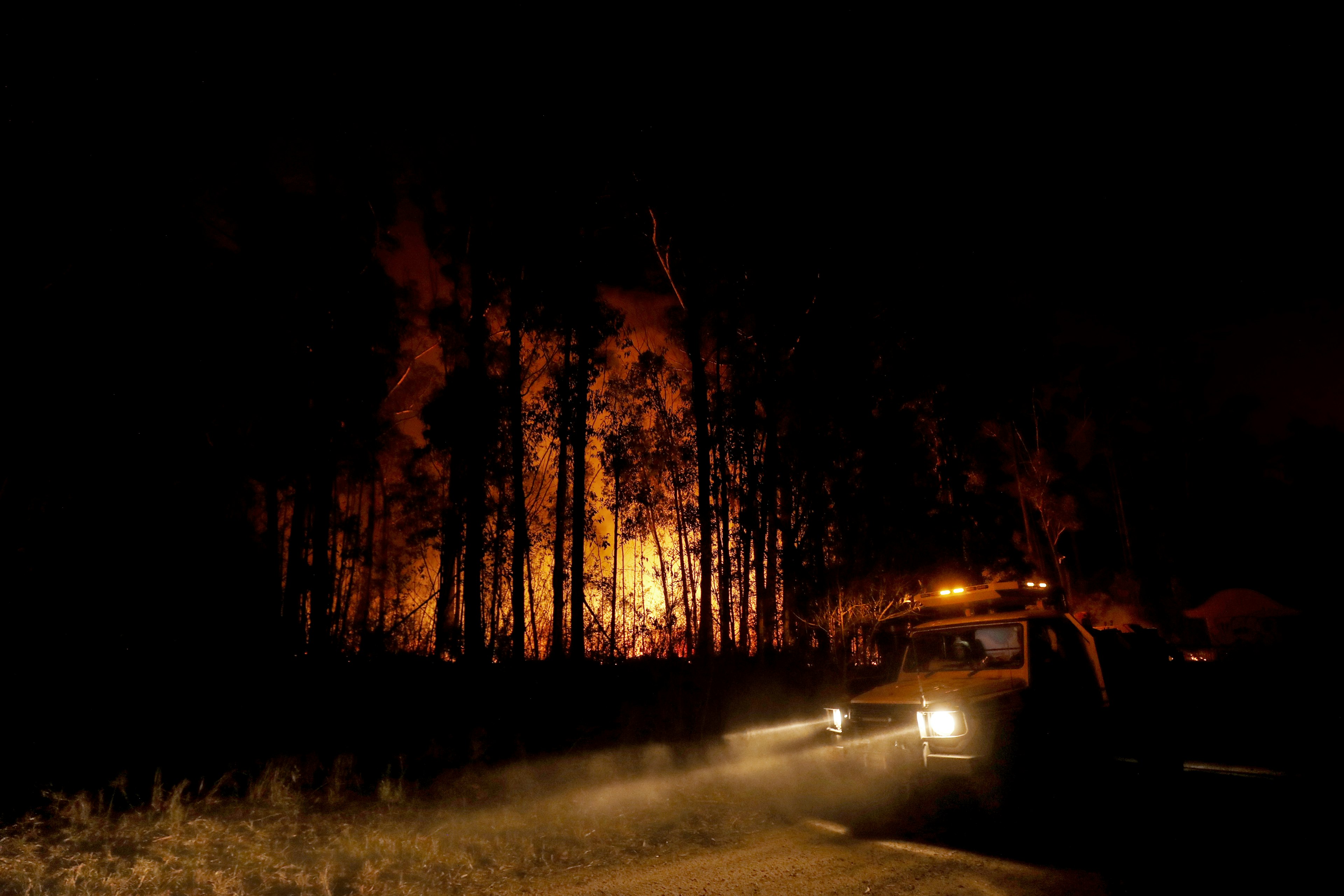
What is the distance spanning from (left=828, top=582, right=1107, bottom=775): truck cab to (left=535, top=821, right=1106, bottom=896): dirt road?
0.73 m

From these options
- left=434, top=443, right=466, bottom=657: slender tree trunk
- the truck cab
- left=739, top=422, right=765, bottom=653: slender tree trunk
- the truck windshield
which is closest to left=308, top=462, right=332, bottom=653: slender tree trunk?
left=434, top=443, right=466, bottom=657: slender tree trunk

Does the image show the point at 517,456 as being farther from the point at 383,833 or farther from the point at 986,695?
the point at 986,695

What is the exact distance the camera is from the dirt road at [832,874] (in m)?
4.51

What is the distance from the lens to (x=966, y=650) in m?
6.60

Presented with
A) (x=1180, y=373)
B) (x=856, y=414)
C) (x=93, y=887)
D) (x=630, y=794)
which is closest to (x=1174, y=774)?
(x=630, y=794)

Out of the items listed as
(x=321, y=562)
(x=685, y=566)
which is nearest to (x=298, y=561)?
(x=321, y=562)

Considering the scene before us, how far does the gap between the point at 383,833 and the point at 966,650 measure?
4796mm

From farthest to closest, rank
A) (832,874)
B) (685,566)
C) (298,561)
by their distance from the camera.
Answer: (685,566)
(298,561)
(832,874)

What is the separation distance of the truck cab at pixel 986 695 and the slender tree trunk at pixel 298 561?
8.89 m

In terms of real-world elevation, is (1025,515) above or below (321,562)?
above

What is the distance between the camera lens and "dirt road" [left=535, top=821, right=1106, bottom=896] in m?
4.51

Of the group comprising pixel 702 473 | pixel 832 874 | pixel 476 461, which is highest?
pixel 476 461

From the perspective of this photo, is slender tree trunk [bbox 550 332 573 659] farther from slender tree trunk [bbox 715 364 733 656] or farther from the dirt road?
the dirt road

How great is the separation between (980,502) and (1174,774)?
1348 cm
